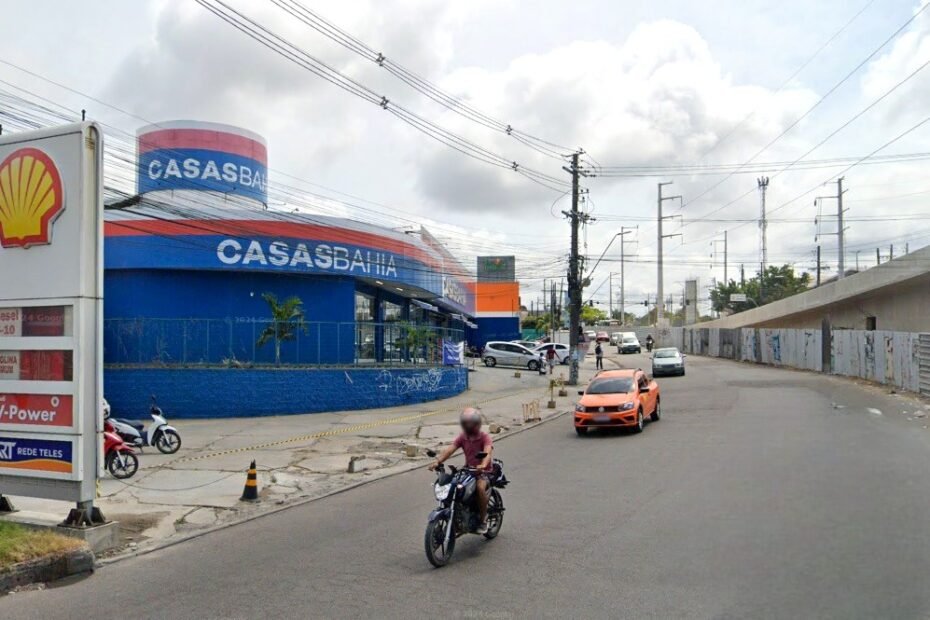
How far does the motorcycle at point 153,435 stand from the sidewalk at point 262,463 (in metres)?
0.28

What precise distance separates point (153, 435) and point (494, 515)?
35.1ft

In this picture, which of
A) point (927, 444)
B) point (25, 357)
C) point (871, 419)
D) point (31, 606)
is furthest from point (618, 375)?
point (31, 606)

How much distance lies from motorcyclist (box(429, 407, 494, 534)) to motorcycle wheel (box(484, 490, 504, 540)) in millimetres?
137

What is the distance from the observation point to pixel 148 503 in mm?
11758

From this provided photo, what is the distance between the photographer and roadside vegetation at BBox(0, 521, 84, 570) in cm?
754

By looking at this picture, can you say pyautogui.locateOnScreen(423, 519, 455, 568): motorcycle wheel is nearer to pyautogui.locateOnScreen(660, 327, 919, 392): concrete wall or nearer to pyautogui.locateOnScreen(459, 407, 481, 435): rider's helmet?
pyautogui.locateOnScreen(459, 407, 481, 435): rider's helmet

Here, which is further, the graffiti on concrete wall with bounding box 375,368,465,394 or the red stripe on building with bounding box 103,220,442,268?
the red stripe on building with bounding box 103,220,442,268

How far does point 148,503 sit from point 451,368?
71.0 feet

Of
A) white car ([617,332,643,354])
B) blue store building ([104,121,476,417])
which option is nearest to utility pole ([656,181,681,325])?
white car ([617,332,643,354])

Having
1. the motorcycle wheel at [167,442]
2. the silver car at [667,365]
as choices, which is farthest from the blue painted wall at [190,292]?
the silver car at [667,365]

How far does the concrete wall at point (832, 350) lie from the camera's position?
28.8 meters

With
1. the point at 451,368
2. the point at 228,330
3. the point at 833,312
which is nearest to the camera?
the point at 228,330

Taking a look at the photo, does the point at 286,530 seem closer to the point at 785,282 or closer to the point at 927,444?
the point at 927,444

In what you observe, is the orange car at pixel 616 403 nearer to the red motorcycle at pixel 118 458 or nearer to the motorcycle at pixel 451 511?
the red motorcycle at pixel 118 458
